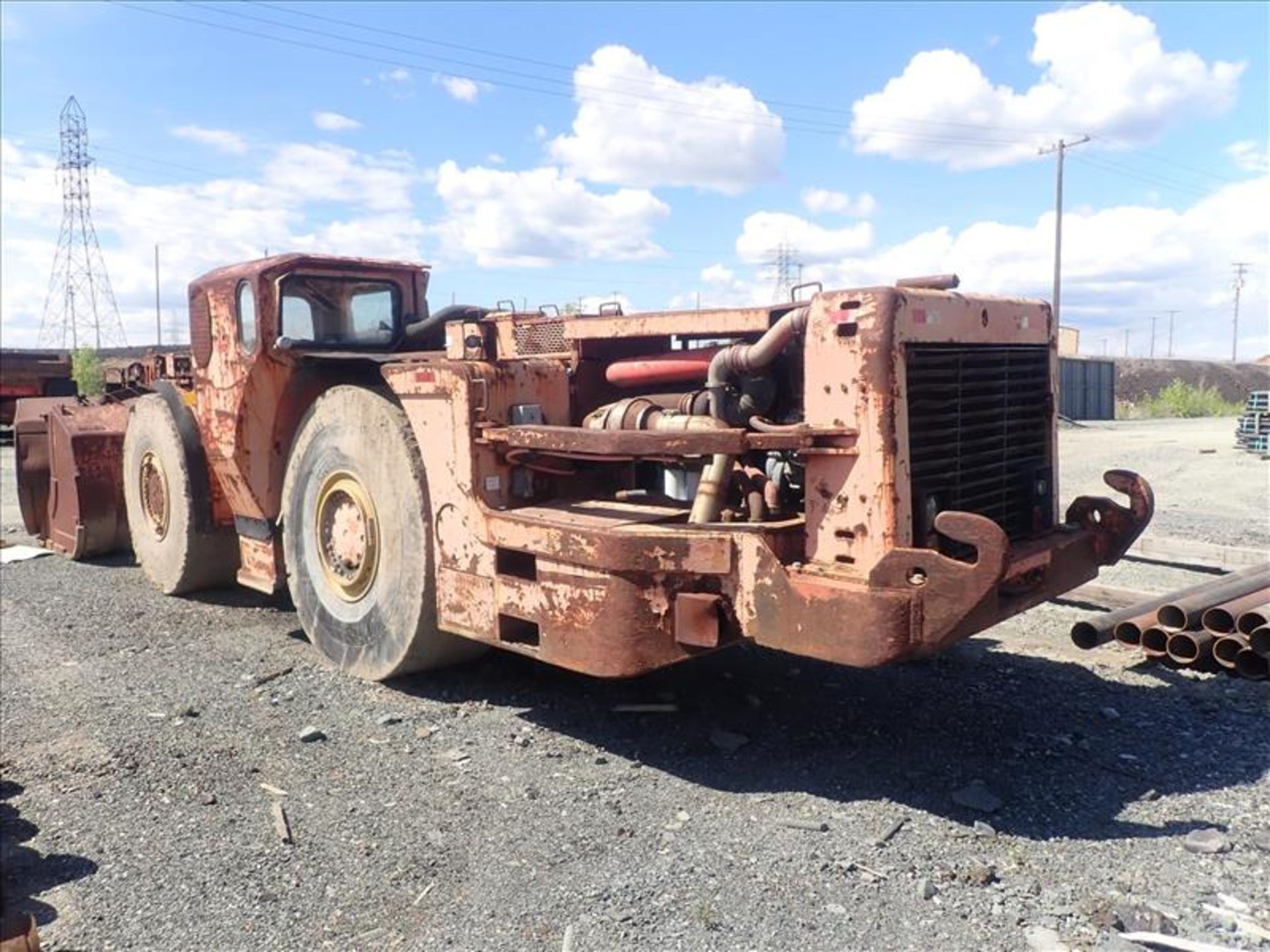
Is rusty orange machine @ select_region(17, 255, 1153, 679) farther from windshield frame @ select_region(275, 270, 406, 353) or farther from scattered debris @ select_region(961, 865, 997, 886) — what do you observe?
scattered debris @ select_region(961, 865, 997, 886)

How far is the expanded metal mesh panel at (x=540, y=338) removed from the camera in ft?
17.1

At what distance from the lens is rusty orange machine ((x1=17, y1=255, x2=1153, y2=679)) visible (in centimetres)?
376

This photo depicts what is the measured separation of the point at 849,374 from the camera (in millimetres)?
3805

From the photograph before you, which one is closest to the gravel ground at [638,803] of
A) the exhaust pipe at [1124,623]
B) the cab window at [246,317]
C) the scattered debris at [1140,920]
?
the scattered debris at [1140,920]

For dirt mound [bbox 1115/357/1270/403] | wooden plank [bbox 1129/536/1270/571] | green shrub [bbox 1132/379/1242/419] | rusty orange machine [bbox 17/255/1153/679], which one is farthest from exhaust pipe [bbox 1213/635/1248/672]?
dirt mound [bbox 1115/357/1270/403]

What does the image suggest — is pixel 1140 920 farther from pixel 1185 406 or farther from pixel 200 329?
pixel 1185 406

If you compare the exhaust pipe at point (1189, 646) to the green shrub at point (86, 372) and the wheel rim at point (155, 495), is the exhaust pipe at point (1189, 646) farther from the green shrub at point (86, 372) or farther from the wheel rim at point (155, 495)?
the green shrub at point (86, 372)

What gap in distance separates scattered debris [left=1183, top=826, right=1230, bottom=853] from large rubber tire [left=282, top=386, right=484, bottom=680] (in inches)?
126

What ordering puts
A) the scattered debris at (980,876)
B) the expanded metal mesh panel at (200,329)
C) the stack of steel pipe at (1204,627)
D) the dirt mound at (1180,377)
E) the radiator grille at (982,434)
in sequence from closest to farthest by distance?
the scattered debris at (980,876) < the radiator grille at (982,434) < the stack of steel pipe at (1204,627) < the expanded metal mesh panel at (200,329) < the dirt mound at (1180,377)

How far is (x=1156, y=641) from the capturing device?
5320 millimetres

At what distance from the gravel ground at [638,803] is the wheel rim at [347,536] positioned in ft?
1.76

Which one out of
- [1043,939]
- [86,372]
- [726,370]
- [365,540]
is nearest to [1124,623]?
[726,370]

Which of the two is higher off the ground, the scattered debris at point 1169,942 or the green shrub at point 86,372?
the green shrub at point 86,372

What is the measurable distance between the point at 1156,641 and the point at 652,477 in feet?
8.98
